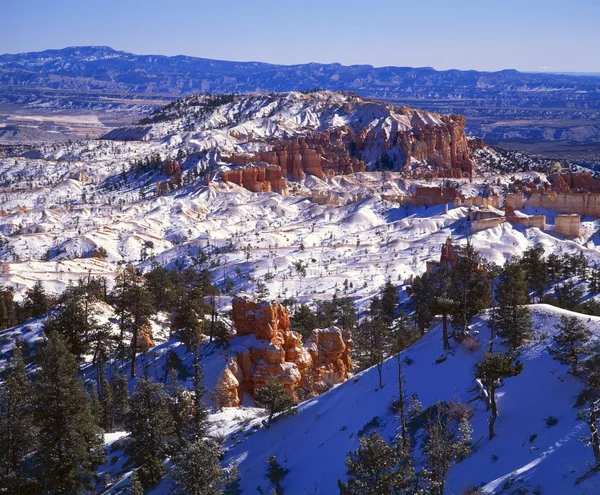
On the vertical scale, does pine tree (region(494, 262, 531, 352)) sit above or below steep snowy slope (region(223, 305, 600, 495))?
above

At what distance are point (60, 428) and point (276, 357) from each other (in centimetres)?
1501

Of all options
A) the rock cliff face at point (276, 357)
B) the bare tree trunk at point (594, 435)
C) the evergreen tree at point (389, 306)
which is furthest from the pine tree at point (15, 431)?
the evergreen tree at point (389, 306)

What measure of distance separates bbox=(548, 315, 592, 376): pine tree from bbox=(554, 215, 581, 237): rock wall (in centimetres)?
7230

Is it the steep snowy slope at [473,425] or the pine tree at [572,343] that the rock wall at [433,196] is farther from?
the pine tree at [572,343]

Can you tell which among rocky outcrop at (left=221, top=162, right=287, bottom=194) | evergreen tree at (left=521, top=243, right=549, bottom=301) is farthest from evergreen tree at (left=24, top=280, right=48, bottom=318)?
rocky outcrop at (left=221, top=162, right=287, bottom=194)

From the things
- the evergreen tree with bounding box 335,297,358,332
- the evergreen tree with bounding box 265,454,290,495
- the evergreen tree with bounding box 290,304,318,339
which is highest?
the evergreen tree with bounding box 265,454,290,495

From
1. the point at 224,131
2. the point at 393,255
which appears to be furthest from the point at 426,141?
the point at 393,255

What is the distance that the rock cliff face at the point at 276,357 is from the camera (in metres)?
37.4

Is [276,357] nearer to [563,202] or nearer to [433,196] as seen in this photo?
[563,202]

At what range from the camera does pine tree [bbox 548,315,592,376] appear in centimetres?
2511

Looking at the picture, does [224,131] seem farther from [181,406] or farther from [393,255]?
[181,406]

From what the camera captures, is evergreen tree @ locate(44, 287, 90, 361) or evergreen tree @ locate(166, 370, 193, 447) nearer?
evergreen tree @ locate(166, 370, 193, 447)

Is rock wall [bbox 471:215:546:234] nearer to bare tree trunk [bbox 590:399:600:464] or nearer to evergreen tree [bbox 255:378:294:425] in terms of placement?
evergreen tree [bbox 255:378:294:425]

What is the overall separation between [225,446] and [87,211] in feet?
325
